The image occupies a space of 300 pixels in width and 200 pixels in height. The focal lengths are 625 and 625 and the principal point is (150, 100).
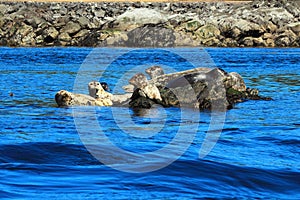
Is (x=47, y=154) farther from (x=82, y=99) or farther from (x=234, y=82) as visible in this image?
(x=234, y=82)

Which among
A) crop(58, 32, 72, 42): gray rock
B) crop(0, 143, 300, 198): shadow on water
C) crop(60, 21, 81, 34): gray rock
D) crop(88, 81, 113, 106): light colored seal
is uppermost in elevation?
crop(0, 143, 300, 198): shadow on water

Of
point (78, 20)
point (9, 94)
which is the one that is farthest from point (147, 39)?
point (9, 94)

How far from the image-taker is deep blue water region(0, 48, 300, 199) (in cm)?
662

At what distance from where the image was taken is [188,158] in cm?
823

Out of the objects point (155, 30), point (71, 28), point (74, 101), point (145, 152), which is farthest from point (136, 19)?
point (145, 152)

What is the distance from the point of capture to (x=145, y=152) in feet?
28.4

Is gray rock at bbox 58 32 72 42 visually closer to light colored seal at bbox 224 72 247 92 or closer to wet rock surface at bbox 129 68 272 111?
light colored seal at bbox 224 72 247 92

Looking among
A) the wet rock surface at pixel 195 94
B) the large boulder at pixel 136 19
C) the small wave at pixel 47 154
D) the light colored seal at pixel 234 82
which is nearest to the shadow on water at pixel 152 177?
the small wave at pixel 47 154

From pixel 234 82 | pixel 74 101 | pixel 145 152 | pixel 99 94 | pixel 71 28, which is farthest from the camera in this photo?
pixel 71 28

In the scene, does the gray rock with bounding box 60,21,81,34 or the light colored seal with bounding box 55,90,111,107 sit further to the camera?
the gray rock with bounding box 60,21,81,34

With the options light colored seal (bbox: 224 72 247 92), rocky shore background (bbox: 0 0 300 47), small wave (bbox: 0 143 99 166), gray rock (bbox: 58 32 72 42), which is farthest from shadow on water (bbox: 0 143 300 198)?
gray rock (bbox: 58 32 72 42)

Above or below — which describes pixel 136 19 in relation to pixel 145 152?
above

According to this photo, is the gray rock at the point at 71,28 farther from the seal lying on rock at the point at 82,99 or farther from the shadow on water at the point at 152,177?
the shadow on water at the point at 152,177

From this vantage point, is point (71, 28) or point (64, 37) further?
point (71, 28)
